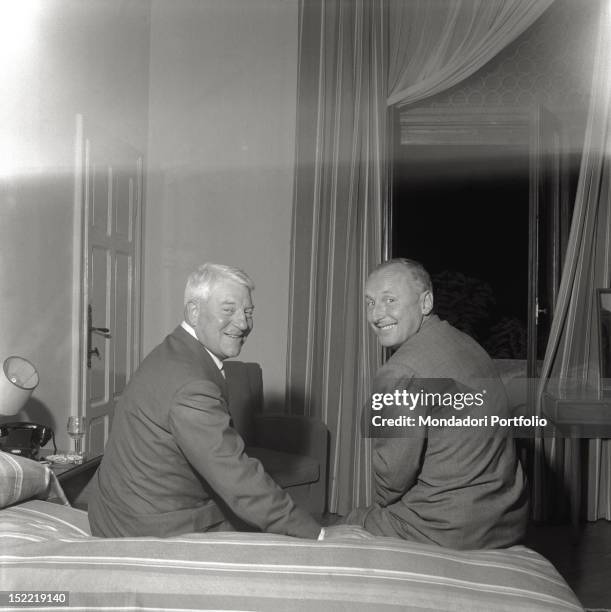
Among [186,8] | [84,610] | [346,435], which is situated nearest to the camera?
[84,610]

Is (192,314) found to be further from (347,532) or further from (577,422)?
(577,422)

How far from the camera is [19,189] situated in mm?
2467

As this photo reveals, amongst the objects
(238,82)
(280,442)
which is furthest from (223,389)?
(238,82)

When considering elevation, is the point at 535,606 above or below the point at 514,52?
below

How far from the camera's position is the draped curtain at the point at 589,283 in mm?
3410

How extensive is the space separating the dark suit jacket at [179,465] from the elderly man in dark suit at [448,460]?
256 millimetres

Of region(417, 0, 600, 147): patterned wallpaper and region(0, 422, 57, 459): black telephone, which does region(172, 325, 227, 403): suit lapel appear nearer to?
region(0, 422, 57, 459): black telephone

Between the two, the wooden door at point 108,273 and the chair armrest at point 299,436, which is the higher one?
the wooden door at point 108,273

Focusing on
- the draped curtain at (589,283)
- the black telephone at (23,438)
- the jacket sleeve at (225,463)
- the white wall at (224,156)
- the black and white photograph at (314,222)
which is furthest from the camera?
the white wall at (224,156)

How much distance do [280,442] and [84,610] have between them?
7.52 ft

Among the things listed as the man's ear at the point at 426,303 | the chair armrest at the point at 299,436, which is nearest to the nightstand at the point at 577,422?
the chair armrest at the point at 299,436

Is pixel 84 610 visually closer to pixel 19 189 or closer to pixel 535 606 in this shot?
pixel 535 606

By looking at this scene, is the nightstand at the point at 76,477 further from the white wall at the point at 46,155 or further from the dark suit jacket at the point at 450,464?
the dark suit jacket at the point at 450,464

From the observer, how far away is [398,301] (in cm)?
187
